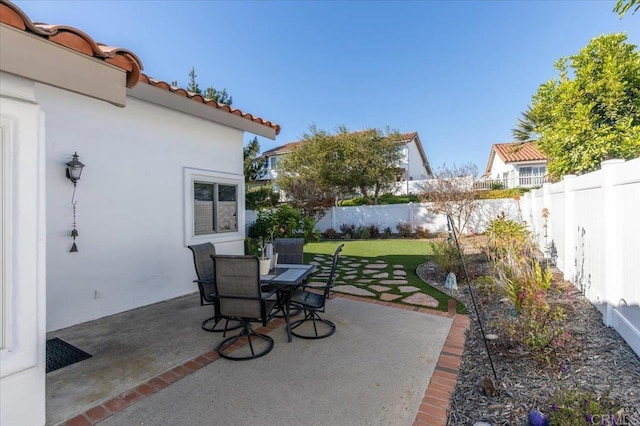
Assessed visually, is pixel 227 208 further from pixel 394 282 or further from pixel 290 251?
pixel 394 282

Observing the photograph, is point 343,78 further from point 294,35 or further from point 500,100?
point 500,100

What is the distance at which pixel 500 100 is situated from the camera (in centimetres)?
1761

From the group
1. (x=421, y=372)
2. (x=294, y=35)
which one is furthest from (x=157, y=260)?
(x=294, y=35)

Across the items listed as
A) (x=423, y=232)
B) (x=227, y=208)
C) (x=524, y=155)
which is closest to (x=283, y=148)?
(x=423, y=232)

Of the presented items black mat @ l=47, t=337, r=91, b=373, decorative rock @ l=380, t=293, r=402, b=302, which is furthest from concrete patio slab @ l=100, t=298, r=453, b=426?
decorative rock @ l=380, t=293, r=402, b=302

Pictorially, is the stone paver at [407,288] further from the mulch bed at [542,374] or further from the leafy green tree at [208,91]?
the leafy green tree at [208,91]

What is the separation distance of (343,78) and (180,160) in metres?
11.3

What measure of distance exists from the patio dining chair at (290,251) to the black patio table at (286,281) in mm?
730

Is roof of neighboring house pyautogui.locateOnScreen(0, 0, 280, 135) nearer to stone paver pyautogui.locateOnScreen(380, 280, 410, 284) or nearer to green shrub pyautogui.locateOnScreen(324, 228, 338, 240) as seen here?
stone paver pyautogui.locateOnScreen(380, 280, 410, 284)

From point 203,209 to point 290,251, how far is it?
2.32 m

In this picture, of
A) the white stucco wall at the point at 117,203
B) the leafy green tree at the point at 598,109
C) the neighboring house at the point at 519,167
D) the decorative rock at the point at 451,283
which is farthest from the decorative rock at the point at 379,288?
the neighboring house at the point at 519,167

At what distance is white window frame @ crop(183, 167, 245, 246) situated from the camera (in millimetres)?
6262

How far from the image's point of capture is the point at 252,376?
3.27 meters

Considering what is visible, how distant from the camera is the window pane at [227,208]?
278 inches
